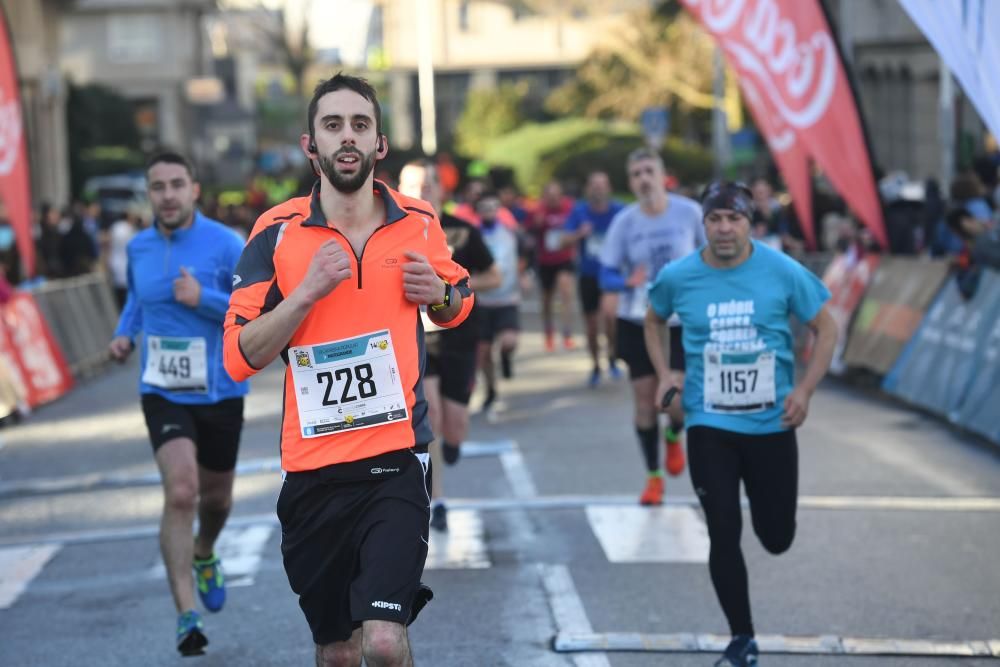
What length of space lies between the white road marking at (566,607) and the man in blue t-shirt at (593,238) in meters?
7.86

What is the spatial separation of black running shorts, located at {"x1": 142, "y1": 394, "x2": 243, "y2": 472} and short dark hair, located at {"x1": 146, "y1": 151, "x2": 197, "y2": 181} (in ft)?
3.38

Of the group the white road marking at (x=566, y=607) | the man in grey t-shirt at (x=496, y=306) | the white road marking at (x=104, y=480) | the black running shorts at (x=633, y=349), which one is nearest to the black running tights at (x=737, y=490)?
the white road marking at (x=566, y=607)

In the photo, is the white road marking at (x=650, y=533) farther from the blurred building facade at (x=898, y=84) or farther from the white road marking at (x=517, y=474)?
the blurred building facade at (x=898, y=84)

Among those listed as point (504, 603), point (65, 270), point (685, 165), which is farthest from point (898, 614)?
point (685, 165)

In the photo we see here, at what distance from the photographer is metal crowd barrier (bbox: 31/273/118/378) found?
18281 millimetres

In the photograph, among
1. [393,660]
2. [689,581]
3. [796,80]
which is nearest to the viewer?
[393,660]

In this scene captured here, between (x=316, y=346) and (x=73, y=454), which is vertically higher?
(x=316, y=346)

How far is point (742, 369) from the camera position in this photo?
6637mm

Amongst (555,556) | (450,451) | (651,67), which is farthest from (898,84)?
(555,556)

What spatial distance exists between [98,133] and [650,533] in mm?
58730

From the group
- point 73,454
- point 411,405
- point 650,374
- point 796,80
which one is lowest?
point 73,454

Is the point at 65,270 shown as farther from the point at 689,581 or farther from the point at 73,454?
the point at 689,581

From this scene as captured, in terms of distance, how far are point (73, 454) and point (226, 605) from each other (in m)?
5.68

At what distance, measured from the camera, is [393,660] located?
15.3 feet
